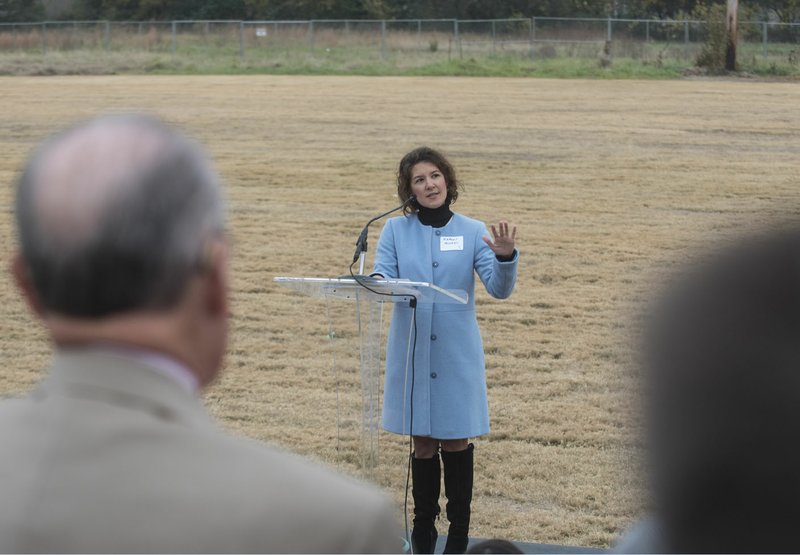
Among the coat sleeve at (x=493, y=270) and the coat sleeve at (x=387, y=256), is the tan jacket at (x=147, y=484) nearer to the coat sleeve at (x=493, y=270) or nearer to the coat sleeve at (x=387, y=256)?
the coat sleeve at (x=493, y=270)

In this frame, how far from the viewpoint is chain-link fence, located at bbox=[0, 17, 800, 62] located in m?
42.1

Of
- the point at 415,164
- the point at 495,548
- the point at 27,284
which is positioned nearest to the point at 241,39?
the point at 415,164

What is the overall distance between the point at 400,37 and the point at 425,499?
140ft

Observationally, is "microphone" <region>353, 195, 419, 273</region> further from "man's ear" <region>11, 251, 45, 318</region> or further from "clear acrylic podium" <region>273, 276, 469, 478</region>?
"man's ear" <region>11, 251, 45, 318</region>

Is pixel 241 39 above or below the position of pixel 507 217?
above

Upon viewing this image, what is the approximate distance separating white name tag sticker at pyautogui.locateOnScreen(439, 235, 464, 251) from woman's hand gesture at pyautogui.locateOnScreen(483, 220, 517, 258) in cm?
23

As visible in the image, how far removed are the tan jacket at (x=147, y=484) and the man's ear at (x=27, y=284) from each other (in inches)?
2.9

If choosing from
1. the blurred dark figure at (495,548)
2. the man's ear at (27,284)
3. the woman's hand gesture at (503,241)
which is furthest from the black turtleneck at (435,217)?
the man's ear at (27,284)

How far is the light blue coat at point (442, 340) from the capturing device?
17.5 feet

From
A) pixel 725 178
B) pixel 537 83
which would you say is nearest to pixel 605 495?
pixel 725 178

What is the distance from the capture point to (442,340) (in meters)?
5.36

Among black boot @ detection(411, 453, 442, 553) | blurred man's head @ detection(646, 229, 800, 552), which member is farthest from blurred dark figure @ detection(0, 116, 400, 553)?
black boot @ detection(411, 453, 442, 553)

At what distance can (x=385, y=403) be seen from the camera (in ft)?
17.7

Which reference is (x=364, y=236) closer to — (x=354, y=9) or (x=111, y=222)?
(x=111, y=222)
